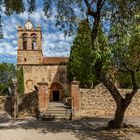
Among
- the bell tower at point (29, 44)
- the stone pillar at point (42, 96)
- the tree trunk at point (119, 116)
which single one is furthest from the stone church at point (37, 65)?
the tree trunk at point (119, 116)

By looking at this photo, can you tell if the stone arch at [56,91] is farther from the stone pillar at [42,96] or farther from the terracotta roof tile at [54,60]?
the stone pillar at [42,96]

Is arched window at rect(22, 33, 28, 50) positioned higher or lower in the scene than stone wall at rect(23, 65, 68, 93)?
higher

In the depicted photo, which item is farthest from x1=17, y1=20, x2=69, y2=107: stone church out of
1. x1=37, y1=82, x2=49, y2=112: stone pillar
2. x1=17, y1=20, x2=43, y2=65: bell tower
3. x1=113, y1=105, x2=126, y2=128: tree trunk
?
x1=113, y1=105, x2=126, y2=128: tree trunk

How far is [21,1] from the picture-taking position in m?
15.8

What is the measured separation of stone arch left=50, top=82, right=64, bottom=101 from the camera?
162ft

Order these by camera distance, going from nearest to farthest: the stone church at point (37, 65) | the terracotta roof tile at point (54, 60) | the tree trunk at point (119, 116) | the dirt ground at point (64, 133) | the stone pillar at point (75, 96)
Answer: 1. the dirt ground at point (64, 133)
2. the tree trunk at point (119, 116)
3. the stone pillar at point (75, 96)
4. the stone church at point (37, 65)
5. the terracotta roof tile at point (54, 60)

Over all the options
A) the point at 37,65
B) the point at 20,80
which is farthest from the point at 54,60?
the point at 20,80

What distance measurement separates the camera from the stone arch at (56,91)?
162ft

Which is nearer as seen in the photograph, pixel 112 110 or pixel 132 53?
pixel 132 53

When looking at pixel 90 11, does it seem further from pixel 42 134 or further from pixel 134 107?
pixel 134 107

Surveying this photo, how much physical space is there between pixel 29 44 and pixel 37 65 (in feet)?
14.5

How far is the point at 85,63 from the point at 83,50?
0.89 metres

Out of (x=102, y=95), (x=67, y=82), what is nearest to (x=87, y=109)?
(x=102, y=95)

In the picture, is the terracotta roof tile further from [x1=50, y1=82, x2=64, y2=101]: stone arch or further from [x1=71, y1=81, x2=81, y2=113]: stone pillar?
[x1=71, y1=81, x2=81, y2=113]: stone pillar
